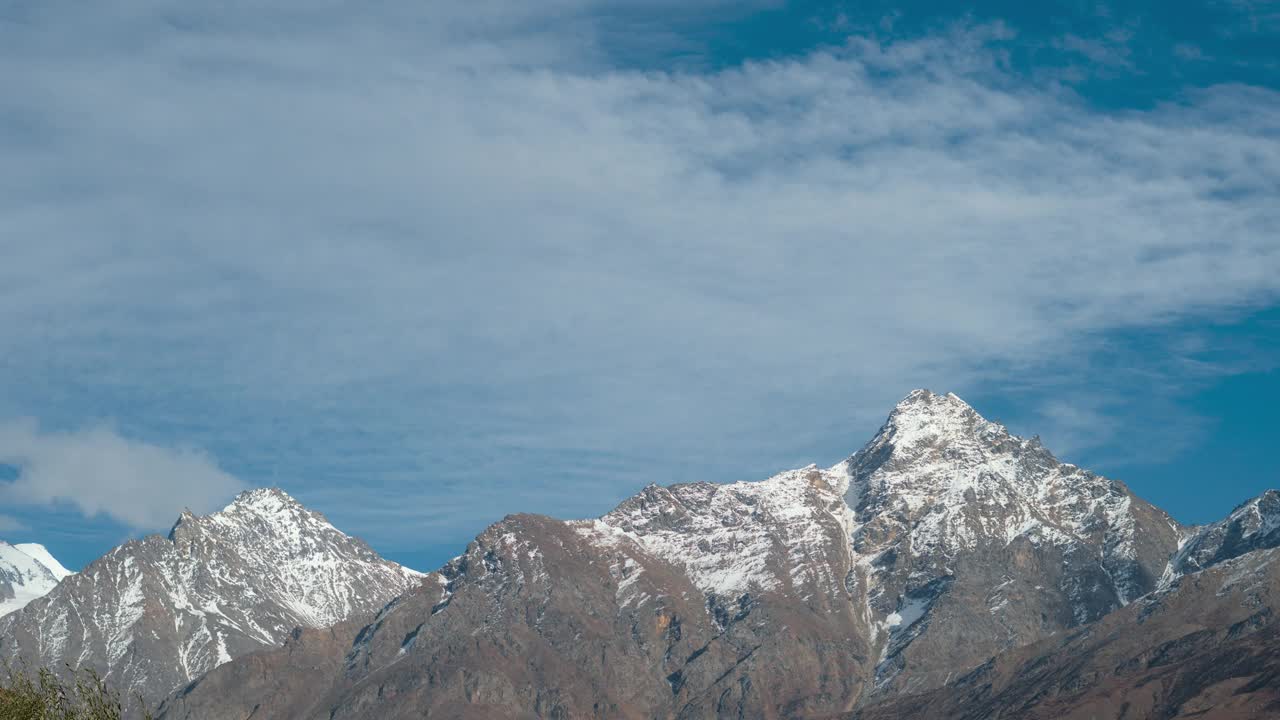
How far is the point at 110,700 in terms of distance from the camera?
124000 mm

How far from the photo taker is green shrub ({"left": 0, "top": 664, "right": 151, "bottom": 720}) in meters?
119

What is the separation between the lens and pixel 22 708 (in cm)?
12138

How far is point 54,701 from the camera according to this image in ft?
397

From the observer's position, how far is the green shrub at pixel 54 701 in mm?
118812

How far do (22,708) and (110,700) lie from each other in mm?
6233
